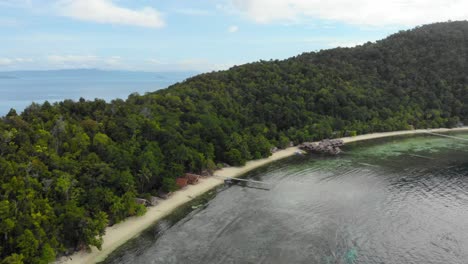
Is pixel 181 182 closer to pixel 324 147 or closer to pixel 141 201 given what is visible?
pixel 141 201

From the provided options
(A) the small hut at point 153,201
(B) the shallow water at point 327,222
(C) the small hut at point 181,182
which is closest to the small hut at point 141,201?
(A) the small hut at point 153,201

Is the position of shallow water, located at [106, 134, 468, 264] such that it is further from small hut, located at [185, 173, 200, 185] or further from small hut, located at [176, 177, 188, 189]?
small hut, located at [176, 177, 188, 189]

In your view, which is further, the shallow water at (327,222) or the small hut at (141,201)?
the small hut at (141,201)

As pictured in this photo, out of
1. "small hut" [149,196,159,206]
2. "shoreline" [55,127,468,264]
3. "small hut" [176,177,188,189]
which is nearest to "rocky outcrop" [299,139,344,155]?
"shoreline" [55,127,468,264]

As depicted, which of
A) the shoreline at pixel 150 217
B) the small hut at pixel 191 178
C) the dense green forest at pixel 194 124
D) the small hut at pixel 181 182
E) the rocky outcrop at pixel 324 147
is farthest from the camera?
the rocky outcrop at pixel 324 147

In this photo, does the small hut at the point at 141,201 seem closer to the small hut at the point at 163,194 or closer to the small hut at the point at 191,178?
the small hut at the point at 163,194

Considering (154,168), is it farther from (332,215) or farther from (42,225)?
(332,215)

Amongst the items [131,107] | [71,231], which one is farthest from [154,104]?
[71,231]
